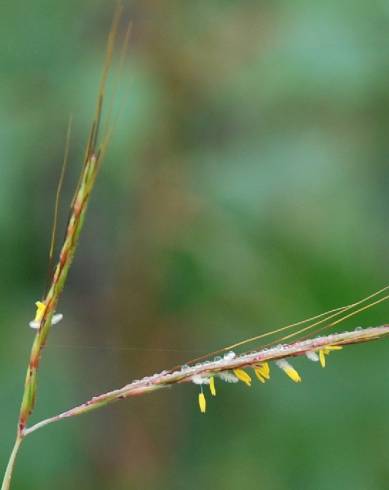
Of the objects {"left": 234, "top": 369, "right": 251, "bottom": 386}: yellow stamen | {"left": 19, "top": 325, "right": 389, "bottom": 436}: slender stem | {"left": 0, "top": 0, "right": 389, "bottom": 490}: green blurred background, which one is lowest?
{"left": 234, "top": 369, "right": 251, "bottom": 386}: yellow stamen

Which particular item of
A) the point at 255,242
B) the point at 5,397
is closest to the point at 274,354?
the point at 255,242

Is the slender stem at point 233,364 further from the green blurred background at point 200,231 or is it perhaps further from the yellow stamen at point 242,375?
the green blurred background at point 200,231

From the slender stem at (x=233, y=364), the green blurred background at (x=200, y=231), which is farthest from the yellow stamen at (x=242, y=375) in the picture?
the green blurred background at (x=200, y=231)

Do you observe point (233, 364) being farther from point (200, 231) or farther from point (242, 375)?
point (200, 231)

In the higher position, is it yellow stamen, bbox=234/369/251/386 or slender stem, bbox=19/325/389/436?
slender stem, bbox=19/325/389/436

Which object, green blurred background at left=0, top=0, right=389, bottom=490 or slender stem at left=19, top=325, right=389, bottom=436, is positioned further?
green blurred background at left=0, top=0, right=389, bottom=490

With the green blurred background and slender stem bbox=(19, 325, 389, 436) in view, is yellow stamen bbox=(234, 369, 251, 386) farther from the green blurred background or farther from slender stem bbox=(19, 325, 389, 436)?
the green blurred background

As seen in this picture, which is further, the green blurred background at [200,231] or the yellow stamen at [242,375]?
the green blurred background at [200,231]

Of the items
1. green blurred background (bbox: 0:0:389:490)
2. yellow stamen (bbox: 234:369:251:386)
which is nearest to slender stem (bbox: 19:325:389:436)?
yellow stamen (bbox: 234:369:251:386)

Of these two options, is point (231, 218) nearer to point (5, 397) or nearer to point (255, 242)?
point (255, 242)
